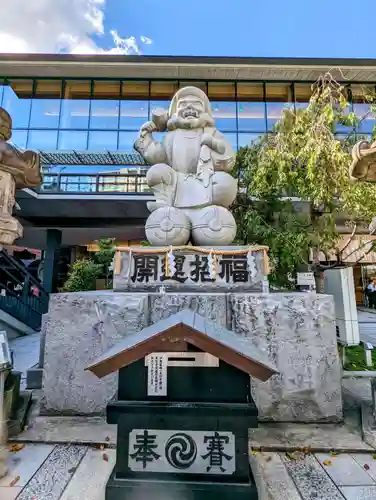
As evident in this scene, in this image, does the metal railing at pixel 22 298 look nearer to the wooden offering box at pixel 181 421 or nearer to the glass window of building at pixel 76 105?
the glass window of building at pixel 76 105

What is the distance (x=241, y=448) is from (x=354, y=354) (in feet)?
19.5

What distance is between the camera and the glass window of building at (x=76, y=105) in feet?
47.0

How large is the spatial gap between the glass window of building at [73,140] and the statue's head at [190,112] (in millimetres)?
9672

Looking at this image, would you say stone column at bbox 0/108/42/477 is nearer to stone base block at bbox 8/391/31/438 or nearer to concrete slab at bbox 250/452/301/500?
stone base block at bbox 8/391/31/438

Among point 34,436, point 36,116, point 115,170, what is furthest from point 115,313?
point 36,116

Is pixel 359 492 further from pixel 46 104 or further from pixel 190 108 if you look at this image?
pixel 46 104

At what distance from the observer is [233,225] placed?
462cm

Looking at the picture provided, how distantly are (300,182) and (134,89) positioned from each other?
36.9ft

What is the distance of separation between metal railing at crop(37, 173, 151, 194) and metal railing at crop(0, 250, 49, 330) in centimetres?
396

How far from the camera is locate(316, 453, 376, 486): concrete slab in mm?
2500

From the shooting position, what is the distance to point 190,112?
532 centimetres

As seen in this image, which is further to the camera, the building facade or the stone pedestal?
the building facade

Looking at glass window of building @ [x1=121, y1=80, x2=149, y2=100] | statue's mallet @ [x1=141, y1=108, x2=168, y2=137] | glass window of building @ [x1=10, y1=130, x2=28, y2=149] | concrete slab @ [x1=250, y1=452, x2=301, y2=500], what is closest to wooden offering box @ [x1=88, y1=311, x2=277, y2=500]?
concrete slab @ [x1=250, y1=452, x2=301, y2=500]

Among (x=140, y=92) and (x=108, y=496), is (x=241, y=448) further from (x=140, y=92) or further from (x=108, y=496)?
(x=140, y=92)
